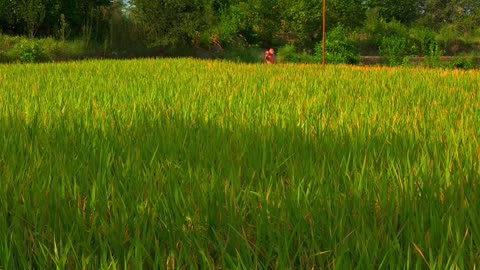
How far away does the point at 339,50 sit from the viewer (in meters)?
16.1

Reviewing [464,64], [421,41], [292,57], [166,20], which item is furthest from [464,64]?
[166,20]

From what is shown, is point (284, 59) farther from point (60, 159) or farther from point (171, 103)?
point (60, 159)

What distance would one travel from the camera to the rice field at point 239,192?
1.00m

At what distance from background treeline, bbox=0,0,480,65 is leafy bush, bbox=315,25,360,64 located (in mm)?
30

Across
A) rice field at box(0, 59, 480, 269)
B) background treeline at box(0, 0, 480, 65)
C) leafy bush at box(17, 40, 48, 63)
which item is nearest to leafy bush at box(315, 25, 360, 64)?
background treeline at box(0, 0, 480, 65)

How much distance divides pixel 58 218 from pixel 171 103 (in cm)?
225

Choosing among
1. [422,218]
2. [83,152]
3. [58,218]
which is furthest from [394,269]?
[83,152]

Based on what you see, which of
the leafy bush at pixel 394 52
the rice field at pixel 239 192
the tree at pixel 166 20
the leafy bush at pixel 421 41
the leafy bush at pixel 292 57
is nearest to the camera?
the rice field at pixel 239 192

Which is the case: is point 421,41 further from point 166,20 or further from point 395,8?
point 395,8

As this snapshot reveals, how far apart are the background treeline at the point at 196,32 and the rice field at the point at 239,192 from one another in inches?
404

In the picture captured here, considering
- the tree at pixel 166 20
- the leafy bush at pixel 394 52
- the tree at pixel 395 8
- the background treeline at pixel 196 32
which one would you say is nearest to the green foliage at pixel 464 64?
the background treeline at pixel 196 32

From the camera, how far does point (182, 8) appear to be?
50.6 feet

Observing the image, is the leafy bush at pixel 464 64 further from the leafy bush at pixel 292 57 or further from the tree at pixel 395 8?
the tree at pixel 395 8

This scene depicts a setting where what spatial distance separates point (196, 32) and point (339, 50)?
448 centimetres
